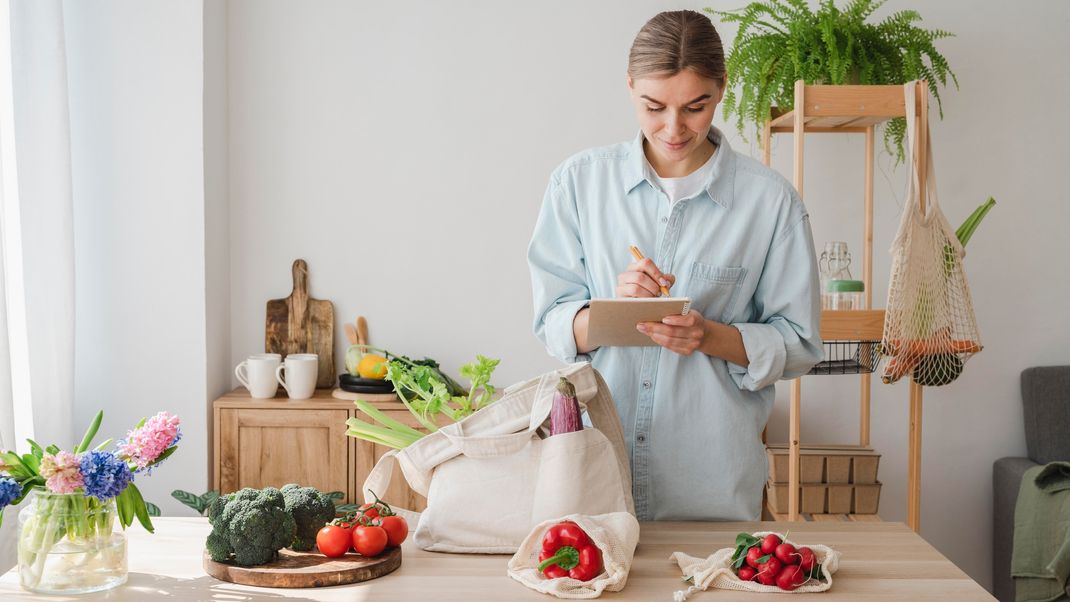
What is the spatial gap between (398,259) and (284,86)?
0.77 metres

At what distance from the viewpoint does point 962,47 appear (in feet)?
11.9

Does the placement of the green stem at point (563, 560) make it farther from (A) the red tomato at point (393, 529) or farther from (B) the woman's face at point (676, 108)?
(B) the woman's face at point (676, 108)

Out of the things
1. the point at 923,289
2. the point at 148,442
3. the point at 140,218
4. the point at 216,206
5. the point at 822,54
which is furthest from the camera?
the point at 216,206

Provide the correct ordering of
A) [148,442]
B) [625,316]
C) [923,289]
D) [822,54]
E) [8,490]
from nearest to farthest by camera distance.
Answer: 1. [8,490]
2. [148,442]
3. [625,316]
4. [923,289]
5. [822,54]

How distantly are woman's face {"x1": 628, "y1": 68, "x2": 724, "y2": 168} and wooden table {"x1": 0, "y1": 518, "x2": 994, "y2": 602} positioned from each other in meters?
0.71

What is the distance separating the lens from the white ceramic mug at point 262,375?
3.42 meters

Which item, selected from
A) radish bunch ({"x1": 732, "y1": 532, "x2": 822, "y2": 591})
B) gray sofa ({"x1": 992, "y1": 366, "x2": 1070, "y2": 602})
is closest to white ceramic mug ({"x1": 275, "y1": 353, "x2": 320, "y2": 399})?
radish bunch ({"x1": 732, "y1": 532, "x2": 822, "y2": 591})

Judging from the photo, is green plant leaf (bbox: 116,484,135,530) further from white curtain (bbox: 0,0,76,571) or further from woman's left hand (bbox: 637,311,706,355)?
white curtain (bbox: 0,0,76,571)

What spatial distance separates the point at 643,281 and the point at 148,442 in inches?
33.9

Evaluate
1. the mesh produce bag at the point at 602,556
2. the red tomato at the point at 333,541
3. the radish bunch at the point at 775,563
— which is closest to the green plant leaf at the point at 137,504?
the red tomato at the point at 333,541

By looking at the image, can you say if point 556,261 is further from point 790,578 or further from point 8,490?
point 8,490

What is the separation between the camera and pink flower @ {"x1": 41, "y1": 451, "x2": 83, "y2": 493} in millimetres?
1368

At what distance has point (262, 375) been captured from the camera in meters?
3.42

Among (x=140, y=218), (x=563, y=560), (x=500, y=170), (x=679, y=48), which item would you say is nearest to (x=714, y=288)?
(x=679, y=48)
